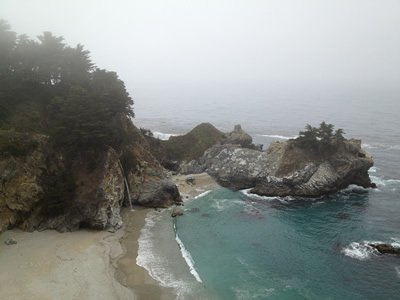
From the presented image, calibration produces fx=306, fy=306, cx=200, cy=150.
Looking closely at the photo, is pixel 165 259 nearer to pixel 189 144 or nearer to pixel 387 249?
pixel 387 249

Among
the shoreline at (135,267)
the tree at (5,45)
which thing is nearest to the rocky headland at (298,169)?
the shoreline at (135,267)

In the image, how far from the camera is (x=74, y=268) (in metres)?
27.5

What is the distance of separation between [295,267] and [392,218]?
19.6 m

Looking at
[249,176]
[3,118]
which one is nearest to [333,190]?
[249,176]

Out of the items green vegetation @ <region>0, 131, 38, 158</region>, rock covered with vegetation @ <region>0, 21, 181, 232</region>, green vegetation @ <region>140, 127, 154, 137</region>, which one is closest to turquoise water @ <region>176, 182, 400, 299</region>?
rock covered with vegetation @ <region>0, 21, 181, 232</region>

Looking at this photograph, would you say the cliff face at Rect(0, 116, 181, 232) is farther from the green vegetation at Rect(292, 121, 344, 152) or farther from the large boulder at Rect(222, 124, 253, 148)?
the large boulder at Rect(222, 124, 253, 148)

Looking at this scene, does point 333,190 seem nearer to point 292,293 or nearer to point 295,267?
point 295,267

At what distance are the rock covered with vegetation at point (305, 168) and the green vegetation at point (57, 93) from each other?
76.0ft

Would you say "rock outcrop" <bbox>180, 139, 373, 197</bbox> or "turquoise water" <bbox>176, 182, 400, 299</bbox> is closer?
"turquoise water" <bbox>176, 182, 400, 299</bbox>

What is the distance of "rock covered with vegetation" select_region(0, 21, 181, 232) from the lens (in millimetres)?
33594

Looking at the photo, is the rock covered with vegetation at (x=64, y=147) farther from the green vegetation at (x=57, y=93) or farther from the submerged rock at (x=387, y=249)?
the submerged rock at (x=387, y=249)

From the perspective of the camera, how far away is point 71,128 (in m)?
37.4

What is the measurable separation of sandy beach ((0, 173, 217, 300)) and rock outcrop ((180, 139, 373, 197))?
2484 centimetres

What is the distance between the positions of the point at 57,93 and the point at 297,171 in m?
39.6
